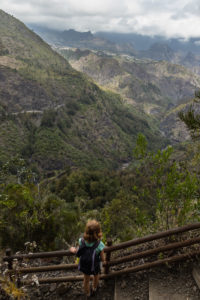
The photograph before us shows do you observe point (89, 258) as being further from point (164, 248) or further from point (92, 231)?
point (164, 248)

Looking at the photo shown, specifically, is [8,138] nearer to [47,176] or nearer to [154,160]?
[47,176]

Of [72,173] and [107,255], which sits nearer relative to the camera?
[107,255]

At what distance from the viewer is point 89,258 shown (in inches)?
220

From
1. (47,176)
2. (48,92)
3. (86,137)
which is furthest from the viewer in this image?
(48,92)

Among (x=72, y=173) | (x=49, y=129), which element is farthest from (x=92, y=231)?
(x=49, y=129)

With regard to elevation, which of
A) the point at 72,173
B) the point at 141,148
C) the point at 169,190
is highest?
the point at 141,148

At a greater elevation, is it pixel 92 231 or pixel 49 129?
pixel 92 231

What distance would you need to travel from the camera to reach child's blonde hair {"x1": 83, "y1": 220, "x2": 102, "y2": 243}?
5406mm

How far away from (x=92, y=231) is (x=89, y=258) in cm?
70

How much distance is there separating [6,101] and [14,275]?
560 feet

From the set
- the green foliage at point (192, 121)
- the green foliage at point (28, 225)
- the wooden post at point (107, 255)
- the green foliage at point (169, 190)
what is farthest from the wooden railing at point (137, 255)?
the green foliage at point (28, 225)

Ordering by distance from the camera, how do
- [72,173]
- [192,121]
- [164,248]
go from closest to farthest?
[164,248], [192,121], [72,173]

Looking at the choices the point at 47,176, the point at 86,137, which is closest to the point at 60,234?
the point at 47,176

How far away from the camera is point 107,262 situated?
6207 mm
